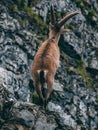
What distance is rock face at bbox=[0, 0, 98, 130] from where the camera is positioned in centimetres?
3027

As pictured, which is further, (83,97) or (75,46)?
(75,46)

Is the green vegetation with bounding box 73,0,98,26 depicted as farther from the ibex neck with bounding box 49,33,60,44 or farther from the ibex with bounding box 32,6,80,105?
the ibex with bounding box 32,6,80,105

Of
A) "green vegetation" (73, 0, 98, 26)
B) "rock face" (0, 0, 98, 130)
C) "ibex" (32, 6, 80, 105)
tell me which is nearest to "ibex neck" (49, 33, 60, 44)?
"ibex" (32, 6, 80, 105)

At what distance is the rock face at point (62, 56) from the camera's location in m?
30.3

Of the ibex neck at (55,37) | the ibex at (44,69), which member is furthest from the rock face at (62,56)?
the ibex at (44,69)

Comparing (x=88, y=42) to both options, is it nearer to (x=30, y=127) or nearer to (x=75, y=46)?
(x=75, y=46)

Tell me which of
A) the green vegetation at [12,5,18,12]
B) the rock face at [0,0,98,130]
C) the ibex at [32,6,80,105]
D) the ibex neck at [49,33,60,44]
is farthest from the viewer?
the green vegetation at [12,5,18,12]

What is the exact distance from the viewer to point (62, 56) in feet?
112

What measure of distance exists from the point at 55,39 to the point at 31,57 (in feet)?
31.0

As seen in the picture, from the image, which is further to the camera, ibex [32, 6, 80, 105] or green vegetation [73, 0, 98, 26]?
green vegetation [73, 0, 98, 26]

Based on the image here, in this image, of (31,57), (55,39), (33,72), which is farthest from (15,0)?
(33,72)

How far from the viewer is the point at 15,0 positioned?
112 feet

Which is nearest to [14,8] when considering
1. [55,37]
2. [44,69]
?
[55,37]

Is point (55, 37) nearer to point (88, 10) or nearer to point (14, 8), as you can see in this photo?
point (14, 8)
